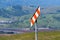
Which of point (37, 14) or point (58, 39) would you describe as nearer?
point (37, 14)

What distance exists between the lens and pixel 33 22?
1288 cm

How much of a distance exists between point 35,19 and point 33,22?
28 cm

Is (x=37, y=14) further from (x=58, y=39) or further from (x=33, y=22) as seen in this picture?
(x=58, y=39)

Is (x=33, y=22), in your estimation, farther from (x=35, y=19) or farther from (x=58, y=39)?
(x=58, y=39)

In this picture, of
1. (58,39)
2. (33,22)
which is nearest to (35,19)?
(33,22)

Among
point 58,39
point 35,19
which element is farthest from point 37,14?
point 58,39

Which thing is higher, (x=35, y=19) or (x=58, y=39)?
(x=35, y=19)

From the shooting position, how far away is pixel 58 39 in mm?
45438

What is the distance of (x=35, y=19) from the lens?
41.5ft

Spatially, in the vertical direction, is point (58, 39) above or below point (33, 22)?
below

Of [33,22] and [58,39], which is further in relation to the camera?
[58,39]

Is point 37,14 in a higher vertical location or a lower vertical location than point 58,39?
higher

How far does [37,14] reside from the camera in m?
12.5

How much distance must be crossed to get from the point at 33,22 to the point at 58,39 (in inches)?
1303
